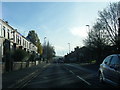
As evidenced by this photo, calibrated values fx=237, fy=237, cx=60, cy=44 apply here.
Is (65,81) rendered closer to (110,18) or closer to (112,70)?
(112,70)

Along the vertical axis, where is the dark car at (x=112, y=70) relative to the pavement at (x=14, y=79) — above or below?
above

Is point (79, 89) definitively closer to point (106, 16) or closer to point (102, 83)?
point (102, 83)

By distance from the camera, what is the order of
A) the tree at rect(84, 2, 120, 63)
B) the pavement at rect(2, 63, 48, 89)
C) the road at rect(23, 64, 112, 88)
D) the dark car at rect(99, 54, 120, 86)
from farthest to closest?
the tree at rect(84, 2, 120, 63), the pavement at rect(2, 63, 48, 89), the road at rect(23, 64, 112, 88), the dark car at rect(99, 54, 120, 86)

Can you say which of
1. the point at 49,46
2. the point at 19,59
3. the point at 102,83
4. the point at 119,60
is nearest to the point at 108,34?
the point at 19,59

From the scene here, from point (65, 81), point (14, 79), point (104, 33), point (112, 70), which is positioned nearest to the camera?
point (112, 70)

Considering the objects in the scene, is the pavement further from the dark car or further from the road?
the dark car

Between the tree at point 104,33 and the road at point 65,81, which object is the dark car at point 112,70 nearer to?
the road at point 65,81

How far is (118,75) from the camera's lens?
10242 millimetres

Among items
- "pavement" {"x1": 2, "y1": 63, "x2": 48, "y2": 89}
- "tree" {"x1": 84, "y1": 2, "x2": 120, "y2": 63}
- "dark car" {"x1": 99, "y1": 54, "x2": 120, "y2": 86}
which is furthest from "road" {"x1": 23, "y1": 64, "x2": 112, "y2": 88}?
"tree" {"x1": 84, "y1": 2, "x2": 120, "y2": 63}

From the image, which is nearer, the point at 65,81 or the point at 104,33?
the point at 65,81

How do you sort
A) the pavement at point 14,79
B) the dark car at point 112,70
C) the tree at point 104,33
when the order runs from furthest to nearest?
1. the tree at point 104,33
2. the pavement at point 14,79
3. the dark car at point 112,70

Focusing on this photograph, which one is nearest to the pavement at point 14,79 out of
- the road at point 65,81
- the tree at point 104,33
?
the road at point 65,81

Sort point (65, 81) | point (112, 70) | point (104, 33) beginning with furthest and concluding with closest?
point (104, 33) < point (65, 81) < point (112, 70)

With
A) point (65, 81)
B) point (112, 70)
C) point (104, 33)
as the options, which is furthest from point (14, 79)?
point (104, 33)
